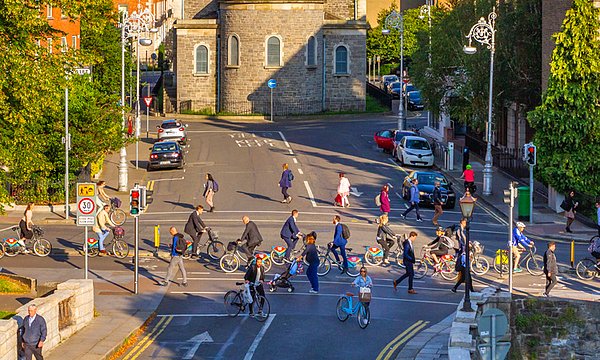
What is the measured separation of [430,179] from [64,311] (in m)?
23.8

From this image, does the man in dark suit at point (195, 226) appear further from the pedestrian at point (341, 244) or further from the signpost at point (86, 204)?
the signpost at point (86, 204)

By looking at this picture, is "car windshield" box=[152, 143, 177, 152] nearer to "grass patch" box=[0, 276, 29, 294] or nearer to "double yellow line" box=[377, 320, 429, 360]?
"grass patch" box=[0, 276, 29, 294]

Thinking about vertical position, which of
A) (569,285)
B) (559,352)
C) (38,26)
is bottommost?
(559,352)

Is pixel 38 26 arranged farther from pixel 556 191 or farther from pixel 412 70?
pixel 412 70

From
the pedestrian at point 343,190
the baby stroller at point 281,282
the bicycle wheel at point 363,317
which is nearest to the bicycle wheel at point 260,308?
the bicycle wheel at point 363,317

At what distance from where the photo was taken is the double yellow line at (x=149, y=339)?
2471 centimetres

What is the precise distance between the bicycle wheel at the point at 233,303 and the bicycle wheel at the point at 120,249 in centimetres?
822


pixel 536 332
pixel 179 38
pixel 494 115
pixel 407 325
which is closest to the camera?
pixel 407 325

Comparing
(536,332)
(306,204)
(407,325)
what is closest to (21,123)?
(407,325)

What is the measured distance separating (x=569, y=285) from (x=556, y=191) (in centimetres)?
1345

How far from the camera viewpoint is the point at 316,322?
27609 mm

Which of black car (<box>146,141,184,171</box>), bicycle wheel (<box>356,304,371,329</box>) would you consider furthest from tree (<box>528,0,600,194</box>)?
bicycle wheel (<box>356,304,371,329</box>)

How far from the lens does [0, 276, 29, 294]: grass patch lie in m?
29.0

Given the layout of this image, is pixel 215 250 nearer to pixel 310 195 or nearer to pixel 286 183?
pixel 286 183
